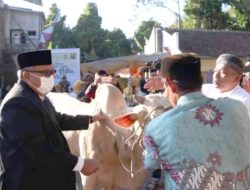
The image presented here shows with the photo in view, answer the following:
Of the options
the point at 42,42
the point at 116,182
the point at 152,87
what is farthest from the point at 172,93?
the point at 42,42

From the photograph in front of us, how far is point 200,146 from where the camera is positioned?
3262 mm

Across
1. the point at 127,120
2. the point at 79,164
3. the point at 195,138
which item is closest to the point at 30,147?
the point at 79,164

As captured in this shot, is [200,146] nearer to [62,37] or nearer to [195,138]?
[195,138]

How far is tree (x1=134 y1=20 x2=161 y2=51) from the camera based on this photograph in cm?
6549

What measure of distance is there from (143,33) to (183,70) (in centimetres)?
6596

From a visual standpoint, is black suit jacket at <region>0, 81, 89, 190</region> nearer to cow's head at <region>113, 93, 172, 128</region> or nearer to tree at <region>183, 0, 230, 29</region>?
cow's head at <region>113, 93, 172, 128</region>

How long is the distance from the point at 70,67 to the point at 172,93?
1655cm

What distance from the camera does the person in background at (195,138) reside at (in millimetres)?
3260

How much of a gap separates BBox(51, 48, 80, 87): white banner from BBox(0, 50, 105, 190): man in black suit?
14.9 metres

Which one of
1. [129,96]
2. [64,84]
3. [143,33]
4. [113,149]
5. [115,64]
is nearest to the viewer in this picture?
[113,149]

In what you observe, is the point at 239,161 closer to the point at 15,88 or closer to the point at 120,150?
the point at 15,88

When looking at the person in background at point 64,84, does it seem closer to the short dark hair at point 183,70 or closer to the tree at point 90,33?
the short dark hair at point 183,70

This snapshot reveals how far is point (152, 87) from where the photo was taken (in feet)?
17.6

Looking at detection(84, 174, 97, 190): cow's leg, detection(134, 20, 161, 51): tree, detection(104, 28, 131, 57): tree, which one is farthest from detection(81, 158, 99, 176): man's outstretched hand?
detection(134, 20, 161, 51): tree
